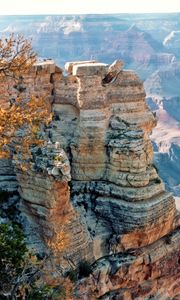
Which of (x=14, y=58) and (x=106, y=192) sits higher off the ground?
(x=14, y=58)

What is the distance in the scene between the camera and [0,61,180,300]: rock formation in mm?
26641

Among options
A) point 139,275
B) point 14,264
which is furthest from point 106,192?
point 14,264

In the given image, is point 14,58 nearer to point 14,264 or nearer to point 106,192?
point 14,264

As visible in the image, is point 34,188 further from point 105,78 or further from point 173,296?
point 173,296

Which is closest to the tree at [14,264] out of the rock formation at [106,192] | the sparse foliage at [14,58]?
the rock formation at [106,192]

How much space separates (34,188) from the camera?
2616cm

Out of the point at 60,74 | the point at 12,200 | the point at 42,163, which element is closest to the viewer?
the point at 42,163

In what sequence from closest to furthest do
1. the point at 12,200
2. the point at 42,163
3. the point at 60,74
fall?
1. the point at 42,163
2. the point at 12,200
3. the point at 60,74

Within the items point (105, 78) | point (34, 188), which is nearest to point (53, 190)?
point (34, 188)

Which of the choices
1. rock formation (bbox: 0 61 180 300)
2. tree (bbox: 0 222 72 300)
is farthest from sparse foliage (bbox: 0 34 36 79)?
rock formation (bbox: 0 61 180 300)

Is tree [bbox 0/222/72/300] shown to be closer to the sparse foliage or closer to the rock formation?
the rock formation

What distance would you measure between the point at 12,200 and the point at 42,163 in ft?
12.4

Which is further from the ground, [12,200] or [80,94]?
[80,94]

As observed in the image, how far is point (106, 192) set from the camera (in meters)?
28.6
